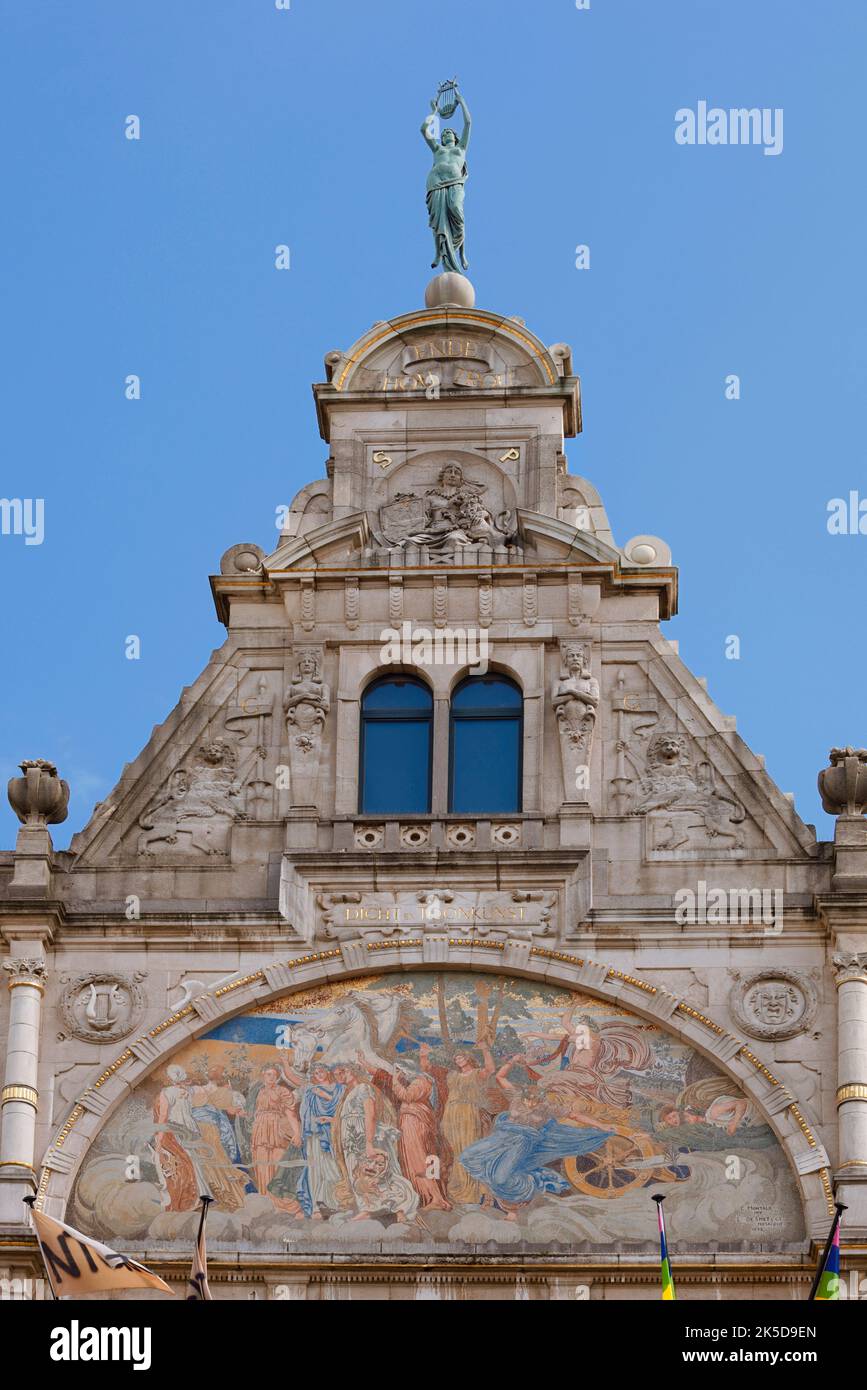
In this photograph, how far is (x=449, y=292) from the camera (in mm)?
36375

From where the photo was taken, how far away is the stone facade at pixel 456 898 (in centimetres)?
3105

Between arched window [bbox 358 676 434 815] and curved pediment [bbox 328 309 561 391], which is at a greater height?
curved pediment [bbox 328 309 561 391]

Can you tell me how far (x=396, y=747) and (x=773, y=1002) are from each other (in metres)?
4.22

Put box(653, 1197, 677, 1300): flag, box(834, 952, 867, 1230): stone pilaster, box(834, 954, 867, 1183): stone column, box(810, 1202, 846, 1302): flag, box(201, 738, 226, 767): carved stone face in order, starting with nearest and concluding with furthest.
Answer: box(810, 1202, 846, 1302): flag, box(653, 1197, 677, 1300): flag, box(834, 952, 867, 1230): stone pilaster, box(834, 954, 867, 1183): stone column, box(201, 738, 226, 767): carved stone face

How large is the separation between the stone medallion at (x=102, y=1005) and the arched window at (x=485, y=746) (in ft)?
10.7

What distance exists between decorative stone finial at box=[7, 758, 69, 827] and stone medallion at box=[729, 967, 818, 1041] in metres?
6.09

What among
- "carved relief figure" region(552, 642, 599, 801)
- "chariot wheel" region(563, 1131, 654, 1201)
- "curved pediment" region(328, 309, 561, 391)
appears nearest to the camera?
"chariot wheel" region(563, 1131, 654, 1201)

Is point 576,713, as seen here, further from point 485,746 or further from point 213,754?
point 213,754

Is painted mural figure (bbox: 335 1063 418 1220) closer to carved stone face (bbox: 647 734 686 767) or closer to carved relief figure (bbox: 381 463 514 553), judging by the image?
carved stone face (bbox: 647 734 686 767)

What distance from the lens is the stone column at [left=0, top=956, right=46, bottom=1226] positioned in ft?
102

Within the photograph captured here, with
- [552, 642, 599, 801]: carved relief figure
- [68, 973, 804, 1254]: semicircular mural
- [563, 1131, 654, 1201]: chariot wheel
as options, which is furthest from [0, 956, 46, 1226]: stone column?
[552, 642, 599, 801]: carved relief figure
